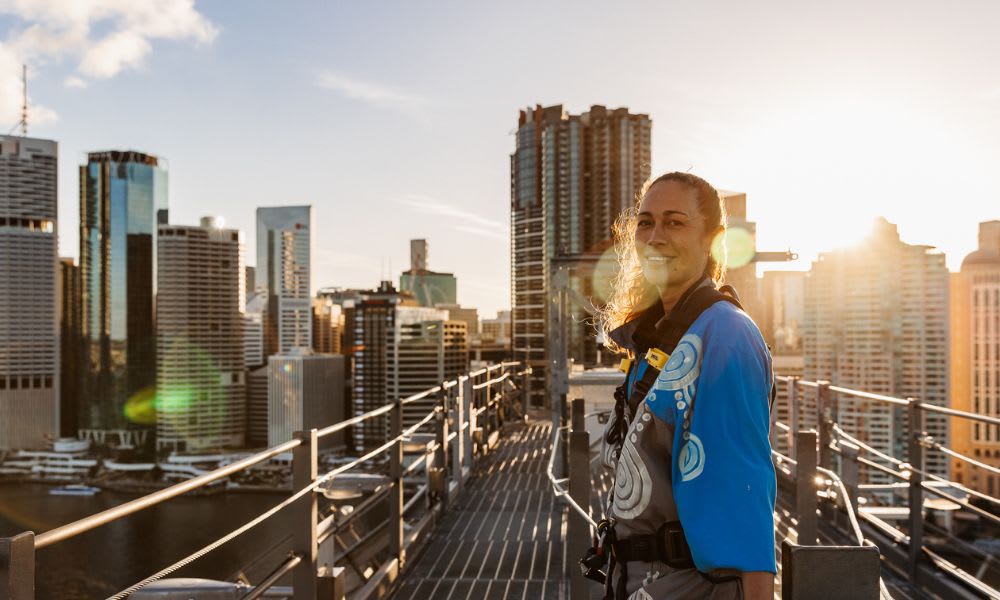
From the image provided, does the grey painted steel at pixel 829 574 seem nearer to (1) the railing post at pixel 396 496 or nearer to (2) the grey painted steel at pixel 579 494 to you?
(2) the grey painted steel at pixel 579 494

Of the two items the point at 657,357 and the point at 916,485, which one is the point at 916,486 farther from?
the point at 657,357

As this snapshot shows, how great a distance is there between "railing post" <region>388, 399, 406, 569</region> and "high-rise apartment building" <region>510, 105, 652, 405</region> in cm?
5821

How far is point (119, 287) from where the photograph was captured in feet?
381

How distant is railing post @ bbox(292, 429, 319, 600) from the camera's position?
2.77m

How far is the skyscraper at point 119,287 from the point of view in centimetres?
9919

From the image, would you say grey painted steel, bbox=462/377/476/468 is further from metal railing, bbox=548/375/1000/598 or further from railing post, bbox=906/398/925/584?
railing post, bbox=906/398/925/584

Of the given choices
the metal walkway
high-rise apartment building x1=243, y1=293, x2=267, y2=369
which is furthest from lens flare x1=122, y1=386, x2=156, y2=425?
the metal walkway

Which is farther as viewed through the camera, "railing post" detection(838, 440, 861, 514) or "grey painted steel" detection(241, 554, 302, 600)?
"railing post" detection(838, 440, 861, 514)

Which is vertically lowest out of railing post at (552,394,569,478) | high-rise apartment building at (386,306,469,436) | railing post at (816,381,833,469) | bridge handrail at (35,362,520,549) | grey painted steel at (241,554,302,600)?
high-rise apartment building at (386,306,469,436)

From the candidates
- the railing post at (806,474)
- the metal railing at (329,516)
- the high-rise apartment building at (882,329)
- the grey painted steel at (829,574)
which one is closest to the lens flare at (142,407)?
the high-rise apartment building at (882,329)

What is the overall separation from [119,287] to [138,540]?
8149 centimetres

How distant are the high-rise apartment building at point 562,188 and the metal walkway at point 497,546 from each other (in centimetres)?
5589

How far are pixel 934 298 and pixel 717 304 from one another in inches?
2153

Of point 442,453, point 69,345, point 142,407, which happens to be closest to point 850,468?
point 442,453
